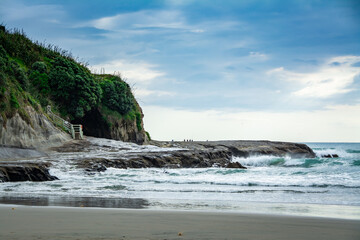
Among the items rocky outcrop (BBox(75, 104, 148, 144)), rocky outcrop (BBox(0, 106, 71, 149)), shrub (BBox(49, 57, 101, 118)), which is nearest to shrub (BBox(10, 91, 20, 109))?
rocky outcrop (BBox(0, 106, 71, 149))

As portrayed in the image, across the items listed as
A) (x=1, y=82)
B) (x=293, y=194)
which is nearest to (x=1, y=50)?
(x=1, y=82)

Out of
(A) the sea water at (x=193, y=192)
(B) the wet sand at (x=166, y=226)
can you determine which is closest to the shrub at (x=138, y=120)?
(A) the sea water at (x=193, y=192)

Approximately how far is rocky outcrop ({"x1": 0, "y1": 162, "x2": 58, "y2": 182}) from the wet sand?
356 inches

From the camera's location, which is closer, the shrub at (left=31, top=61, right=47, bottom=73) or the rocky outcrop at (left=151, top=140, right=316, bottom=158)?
the shrub at (left=31, top=61, right=47, bottom=73)

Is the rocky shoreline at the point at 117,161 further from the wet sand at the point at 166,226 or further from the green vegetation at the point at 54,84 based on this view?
the wet sand at the point at 166,226

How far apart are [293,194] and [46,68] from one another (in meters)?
28.2

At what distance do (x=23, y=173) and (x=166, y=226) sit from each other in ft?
39.2

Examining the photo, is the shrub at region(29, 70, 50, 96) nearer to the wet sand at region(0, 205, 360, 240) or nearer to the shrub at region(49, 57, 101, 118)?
the shrub at region(49, 57, 101, 118)

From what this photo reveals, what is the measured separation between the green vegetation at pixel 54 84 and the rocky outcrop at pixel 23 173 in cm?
1264

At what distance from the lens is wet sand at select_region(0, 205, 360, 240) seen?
4781 millimetres

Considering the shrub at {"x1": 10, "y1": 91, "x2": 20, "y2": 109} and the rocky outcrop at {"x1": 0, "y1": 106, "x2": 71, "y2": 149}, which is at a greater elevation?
the shrub at {"x1": 10, "y1": 91, "x2": 20, "y2": 109}

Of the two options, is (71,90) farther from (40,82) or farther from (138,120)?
(138,120)

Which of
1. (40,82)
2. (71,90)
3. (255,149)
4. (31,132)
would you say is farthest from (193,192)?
(255,149)

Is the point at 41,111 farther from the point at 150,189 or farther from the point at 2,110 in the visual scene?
the point at 150,189
